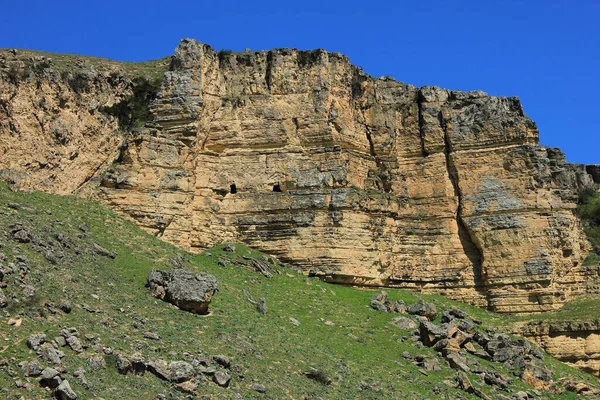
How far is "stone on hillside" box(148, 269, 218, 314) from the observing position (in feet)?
71.8

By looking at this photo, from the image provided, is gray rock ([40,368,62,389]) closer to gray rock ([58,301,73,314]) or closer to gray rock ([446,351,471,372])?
gray rock ([58,301,73,314])

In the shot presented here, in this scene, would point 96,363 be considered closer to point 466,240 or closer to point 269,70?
point 269,70

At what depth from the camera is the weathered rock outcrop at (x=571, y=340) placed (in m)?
30.0

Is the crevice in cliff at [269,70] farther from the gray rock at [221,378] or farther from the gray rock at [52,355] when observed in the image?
the gray rock at [52,355]

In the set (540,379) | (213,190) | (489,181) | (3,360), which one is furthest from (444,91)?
(3,360)

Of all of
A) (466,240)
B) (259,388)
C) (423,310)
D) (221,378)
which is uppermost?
(466,240)

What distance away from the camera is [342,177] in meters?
32.9

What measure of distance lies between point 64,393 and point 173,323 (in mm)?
6154

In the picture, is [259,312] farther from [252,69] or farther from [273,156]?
[252,69]

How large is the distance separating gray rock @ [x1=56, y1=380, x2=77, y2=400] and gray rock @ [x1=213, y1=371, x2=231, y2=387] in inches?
162

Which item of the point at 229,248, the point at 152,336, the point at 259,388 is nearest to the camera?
the point at 259,388

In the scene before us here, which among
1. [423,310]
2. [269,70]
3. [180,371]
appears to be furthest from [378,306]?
[180,371]

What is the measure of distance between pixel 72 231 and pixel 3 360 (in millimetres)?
10196

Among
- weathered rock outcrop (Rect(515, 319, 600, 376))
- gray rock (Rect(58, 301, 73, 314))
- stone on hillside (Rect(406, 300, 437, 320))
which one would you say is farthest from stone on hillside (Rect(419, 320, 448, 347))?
gray rock (Rect(58, 301, 73, 314))
